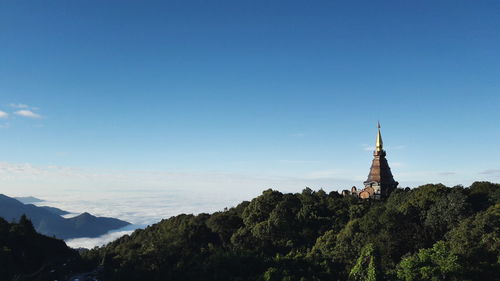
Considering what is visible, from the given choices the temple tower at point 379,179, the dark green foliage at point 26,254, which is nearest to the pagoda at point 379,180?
the temple tower at point 379,179

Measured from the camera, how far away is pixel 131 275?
49.1 m

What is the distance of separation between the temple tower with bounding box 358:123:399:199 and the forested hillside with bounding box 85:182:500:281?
10.5 metres

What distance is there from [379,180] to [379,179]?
0.85 feet

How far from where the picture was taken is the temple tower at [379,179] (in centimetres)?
7519

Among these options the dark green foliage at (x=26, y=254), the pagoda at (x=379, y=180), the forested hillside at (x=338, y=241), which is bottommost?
the dark green foliage at (x=26, y=254)

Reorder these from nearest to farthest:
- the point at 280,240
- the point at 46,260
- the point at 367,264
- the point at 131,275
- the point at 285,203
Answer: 1. the point at 367,264
2. the point at 131,275
3. the point at 280,240
4. the point at 285,203
5. the point at 46,260

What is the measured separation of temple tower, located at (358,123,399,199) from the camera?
75188 millimetres

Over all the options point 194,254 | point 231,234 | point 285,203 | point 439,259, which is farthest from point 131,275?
point 439,259

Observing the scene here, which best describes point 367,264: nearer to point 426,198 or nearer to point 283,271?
point 283,271

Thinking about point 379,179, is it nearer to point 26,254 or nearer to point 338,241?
point 338,241

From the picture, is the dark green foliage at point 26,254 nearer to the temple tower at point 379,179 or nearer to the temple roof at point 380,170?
the temple tower at point 379,179

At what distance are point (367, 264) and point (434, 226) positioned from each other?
1282cm

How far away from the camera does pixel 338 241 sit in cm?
4534

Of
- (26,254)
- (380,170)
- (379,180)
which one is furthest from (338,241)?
(26,254)
